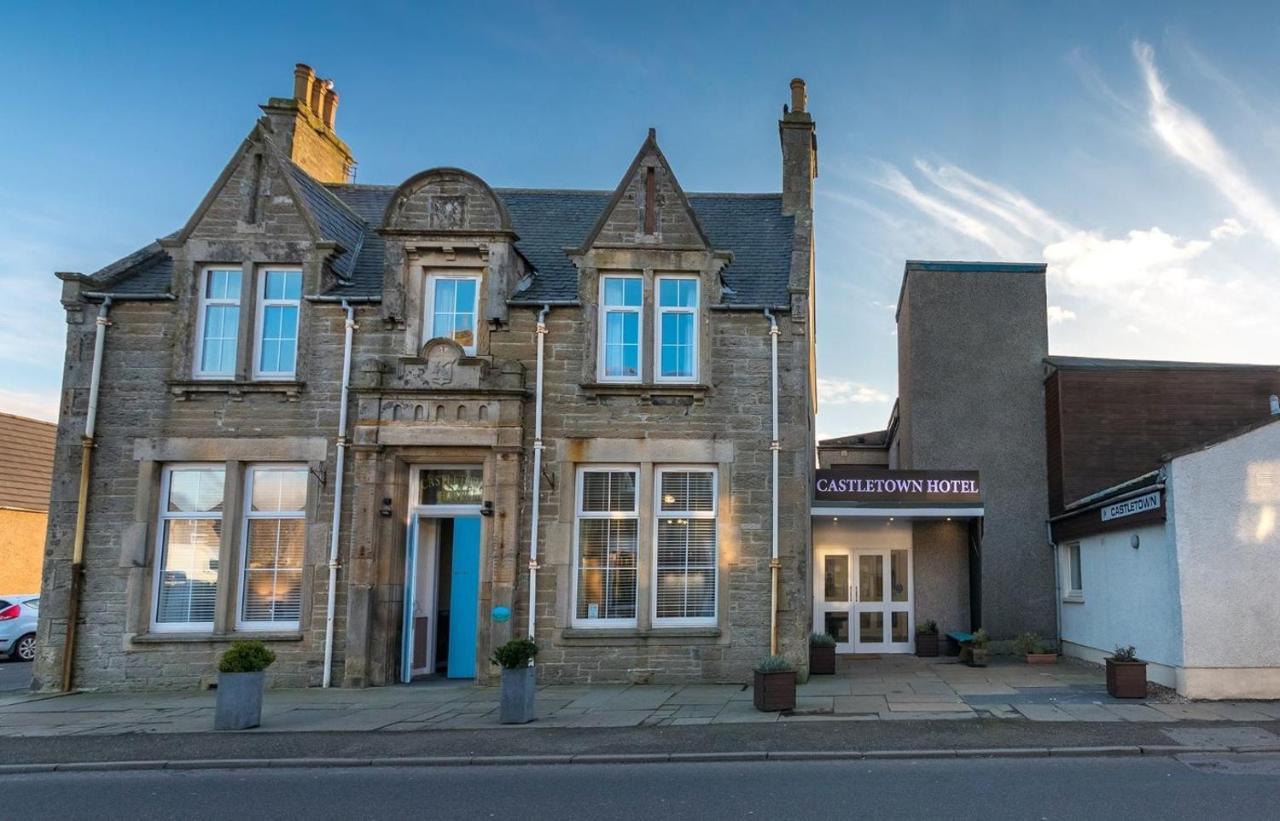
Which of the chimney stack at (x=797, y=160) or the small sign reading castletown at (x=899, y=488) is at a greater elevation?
the chimney stack at (x=797, y=160)

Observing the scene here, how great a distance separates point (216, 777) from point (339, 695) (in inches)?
182

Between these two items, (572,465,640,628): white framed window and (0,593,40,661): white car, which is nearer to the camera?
(572,465,640,628): white framed window

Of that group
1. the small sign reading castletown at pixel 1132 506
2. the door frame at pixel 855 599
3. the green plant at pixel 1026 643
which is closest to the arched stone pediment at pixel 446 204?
the door frame at pixel 855 599

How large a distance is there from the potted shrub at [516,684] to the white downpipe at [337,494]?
437cm

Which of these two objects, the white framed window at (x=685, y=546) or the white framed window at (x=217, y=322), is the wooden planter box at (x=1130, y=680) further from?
the white framed window at (x=217, y=322)

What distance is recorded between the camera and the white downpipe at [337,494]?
14.8 metres

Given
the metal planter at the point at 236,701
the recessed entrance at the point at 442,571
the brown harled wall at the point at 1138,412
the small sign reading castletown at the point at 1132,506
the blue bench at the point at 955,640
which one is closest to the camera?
the metal planter at the point at 236,701

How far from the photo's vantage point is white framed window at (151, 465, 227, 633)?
1533 cm

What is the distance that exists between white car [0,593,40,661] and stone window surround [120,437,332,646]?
9375 millimetres

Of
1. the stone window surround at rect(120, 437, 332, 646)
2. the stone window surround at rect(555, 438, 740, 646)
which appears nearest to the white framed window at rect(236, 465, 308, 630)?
the stone window surround at rect(120, 437, 332, 646)

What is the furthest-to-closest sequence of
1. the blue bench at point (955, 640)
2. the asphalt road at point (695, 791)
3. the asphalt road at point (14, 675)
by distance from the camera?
1. the blue bench at point (955, 640)
2. the asphalt road at point (14, 675)
3. the asphalt road at point (695, 791)

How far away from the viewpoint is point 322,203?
1728 cm

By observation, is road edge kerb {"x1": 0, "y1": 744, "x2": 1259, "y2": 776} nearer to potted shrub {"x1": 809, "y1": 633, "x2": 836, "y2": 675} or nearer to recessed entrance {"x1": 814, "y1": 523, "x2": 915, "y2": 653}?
potted shrub {"x1": 809, "y1": 633, "x2": 836, "y2": 675}

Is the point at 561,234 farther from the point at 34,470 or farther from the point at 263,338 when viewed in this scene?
the point at 34,470
